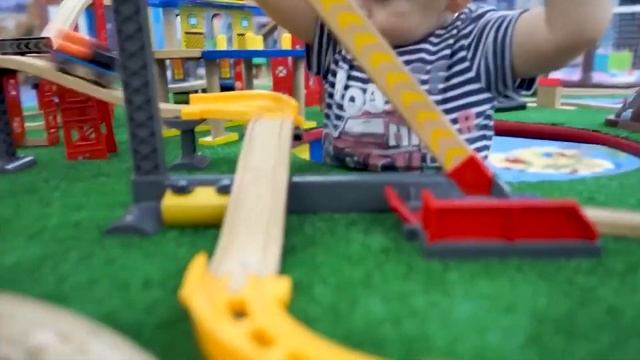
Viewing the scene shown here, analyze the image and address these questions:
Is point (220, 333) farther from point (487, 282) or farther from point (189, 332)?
point (487, 282)

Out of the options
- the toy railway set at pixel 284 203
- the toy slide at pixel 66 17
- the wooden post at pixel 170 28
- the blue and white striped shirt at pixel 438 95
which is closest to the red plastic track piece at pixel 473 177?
the toy railway set at pixel 284 203

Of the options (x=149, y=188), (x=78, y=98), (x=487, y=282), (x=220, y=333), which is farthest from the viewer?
(x=78, y=98)

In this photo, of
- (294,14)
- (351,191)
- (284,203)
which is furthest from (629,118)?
(284,203)

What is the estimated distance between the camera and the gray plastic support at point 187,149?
116 cm

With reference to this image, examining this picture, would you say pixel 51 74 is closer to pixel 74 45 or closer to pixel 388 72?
pixel 74 45

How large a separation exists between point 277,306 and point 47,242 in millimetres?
370

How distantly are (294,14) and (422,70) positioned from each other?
0.23 m

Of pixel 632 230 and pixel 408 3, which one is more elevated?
pixel 408 3

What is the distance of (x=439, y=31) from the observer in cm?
94

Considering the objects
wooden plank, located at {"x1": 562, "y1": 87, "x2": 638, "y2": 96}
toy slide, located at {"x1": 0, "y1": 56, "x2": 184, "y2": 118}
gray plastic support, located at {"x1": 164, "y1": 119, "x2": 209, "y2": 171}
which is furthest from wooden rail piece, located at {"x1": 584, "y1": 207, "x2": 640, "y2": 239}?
wooden plank, located at {"x1": 562, "y1": 87, "x2": 638, "y2": 96}

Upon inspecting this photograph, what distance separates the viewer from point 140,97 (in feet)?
2.36

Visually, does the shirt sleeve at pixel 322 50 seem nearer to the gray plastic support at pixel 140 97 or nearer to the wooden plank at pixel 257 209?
the wooden plank at pixel 257 209

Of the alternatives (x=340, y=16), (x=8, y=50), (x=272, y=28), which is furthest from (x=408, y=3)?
(x=272, y=28)

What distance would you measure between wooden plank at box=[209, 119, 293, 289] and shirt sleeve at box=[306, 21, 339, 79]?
20 cm
